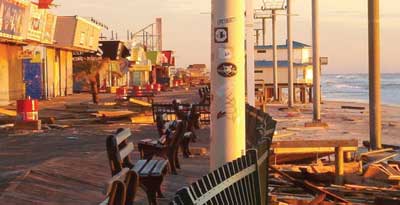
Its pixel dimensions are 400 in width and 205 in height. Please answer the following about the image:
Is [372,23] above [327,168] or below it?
above

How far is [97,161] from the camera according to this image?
514 inches

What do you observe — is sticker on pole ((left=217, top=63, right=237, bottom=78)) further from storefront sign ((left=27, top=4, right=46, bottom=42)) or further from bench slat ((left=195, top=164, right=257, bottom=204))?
storefront sign ((left=27, top=4, right=46, bottom=42))

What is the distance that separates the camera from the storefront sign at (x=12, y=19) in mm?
34875

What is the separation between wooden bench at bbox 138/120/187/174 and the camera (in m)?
12.1

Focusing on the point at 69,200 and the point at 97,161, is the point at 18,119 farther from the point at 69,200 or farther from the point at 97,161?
the point at 69,200

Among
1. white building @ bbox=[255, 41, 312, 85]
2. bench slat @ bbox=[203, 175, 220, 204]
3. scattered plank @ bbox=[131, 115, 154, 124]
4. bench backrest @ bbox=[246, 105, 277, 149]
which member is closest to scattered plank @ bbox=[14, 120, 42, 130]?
scattered plank @ bbox=[131, 115, 154, 124]

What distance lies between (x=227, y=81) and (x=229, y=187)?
2081 millimetres

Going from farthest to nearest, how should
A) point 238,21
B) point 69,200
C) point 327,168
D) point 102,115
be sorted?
1. point 102,115
2. point 327,168
3. point 69,200
4. point 238,21

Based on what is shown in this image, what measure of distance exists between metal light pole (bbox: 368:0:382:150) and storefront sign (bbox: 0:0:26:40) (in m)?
19.4

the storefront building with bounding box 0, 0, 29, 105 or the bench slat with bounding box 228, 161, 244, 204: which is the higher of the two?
the storefront building with bounding box 0, 0, 29, 105

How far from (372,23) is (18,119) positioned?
10424mm

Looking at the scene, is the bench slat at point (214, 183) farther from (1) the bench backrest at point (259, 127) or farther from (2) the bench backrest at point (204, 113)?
(2) the bench backrest at point (204, 113)

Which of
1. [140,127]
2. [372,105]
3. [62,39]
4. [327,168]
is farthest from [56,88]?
[327,168]

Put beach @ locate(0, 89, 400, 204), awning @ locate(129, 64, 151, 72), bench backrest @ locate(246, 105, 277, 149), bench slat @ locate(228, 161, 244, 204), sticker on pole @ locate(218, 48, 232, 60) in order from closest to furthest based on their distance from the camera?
1. bench slat @ locate(228, 161, 244, 204)
2. sticker on pole @ locate(218, 48, 232, 60)
3. bench backrest @ locate(246, 105, 277, 149)
4. beach @ locate(0, 89, 400, 204)
5. awning @ locate(129, 64, 151, 72)
